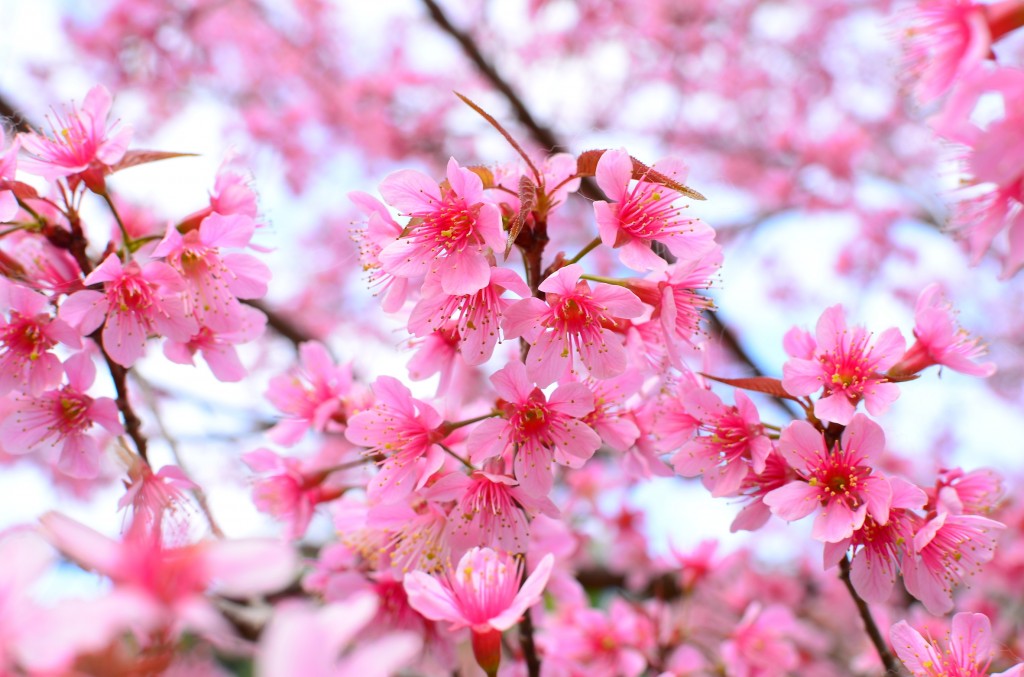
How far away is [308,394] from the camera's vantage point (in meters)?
1.76

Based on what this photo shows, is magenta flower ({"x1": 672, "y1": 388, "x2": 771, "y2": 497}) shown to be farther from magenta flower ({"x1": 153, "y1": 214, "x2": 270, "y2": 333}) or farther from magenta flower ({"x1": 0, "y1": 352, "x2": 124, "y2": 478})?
magenta flower ({"x1": 0, "y1": 352, "x2": 124, "y2": 478})

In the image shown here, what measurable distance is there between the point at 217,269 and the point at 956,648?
157 centimetres

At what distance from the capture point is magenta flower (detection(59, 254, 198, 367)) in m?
1.37

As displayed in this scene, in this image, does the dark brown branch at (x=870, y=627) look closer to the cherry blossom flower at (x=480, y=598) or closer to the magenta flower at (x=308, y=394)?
the cherry blossom flower at (x=480, y=598)

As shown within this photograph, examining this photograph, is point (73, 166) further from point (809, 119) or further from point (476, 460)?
point (809, 119)

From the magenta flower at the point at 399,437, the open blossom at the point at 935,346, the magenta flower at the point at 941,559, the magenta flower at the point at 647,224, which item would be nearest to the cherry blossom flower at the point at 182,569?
the magenta flower at the point at 399,437

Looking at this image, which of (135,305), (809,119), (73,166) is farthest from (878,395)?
(809,119)

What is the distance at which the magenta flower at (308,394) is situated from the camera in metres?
1.73

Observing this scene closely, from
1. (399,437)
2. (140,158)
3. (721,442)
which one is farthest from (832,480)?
(140,158)

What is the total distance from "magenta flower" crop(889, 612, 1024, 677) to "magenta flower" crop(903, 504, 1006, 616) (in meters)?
0.08

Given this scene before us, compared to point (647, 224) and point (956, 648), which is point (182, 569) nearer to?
point (647, 224)

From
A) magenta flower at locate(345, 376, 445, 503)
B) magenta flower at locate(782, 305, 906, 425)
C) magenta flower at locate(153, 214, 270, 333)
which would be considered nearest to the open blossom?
magenta flower at locate(782, 305, 906, 425)

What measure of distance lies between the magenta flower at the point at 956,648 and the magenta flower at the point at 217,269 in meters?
1.41

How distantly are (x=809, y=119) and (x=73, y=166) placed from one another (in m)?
6.78
